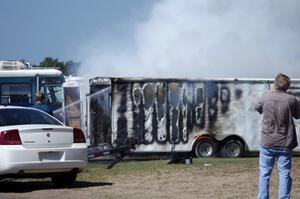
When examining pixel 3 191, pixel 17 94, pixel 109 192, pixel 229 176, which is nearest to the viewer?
pixel 109 192

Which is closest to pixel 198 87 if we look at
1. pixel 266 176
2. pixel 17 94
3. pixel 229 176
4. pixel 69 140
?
pixel 17 94

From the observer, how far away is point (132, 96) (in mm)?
20531

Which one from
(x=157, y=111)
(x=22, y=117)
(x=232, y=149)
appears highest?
(x=22, y=117)

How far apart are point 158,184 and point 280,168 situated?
144 inches

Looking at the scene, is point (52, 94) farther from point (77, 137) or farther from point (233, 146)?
point (77, 137)

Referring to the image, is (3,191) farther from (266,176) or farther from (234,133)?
(234,133)

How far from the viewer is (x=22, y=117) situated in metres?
12.4

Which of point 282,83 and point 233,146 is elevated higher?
point 282,83

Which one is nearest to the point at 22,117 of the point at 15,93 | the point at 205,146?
the point at 205,146

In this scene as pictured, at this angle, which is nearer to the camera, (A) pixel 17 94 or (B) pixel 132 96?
(B) pixel 132 96

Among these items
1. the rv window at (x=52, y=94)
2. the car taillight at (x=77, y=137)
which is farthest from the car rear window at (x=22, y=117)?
the rv window at (x=52, y=94)

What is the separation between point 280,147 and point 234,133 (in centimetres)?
1234

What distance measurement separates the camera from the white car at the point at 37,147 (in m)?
11.5

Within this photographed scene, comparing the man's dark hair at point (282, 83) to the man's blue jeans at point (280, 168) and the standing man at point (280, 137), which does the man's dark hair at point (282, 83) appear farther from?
the man's blue jeans at point (280, 168)
